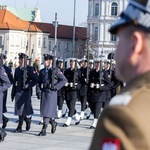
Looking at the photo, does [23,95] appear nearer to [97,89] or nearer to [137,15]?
[97,89]

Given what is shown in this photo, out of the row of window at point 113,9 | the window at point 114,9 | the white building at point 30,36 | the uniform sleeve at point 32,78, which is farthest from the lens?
the white building at point 30,36

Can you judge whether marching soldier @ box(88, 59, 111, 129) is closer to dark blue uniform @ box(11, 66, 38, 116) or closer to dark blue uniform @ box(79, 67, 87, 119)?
dark blue uniform @ box(79, 67, 87, 119)

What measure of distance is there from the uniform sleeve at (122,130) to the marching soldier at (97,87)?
42.6 ft

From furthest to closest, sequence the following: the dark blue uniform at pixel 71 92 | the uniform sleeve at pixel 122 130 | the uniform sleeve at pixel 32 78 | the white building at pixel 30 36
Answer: the white building at pixel 30 36
the dark blue uniform at pixel 71 92
the uniform sleeve at pixel 32 78
the uniform sleeve at pixel 122 130

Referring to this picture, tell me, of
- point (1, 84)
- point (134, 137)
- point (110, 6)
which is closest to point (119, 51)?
point (134, 137)

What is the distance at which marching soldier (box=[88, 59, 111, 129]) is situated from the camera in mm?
15438

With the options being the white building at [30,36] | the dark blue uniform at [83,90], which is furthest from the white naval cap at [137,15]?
the white building at [30,36]

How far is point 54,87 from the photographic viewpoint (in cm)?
1331

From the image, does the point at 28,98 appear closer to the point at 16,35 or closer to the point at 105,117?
the point at 105,117

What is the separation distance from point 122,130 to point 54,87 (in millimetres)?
11196

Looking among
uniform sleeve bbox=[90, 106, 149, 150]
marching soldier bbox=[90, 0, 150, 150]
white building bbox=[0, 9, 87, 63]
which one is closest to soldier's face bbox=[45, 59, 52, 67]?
marching soldier bbox=[90, 0, 150, 150]

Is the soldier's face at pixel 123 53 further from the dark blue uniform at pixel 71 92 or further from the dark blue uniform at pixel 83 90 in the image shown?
the dark blue uniform at pixel 83 90

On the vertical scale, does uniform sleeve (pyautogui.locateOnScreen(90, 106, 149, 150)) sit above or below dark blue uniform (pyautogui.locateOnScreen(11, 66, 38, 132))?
above

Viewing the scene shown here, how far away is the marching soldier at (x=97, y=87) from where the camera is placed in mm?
15438
